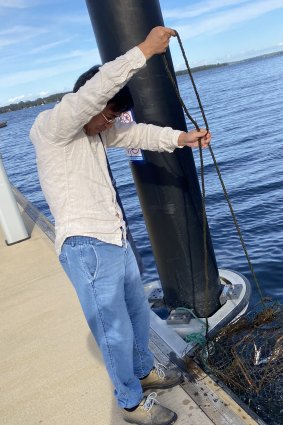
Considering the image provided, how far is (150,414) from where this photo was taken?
275 cm

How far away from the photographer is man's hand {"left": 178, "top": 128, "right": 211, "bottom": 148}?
2.74 metres

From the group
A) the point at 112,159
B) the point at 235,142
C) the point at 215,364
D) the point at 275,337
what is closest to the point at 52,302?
the point at 215,364

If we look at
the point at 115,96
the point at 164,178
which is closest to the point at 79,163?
the point at 115,96

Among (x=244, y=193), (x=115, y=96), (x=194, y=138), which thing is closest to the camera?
(x=115, y=96)

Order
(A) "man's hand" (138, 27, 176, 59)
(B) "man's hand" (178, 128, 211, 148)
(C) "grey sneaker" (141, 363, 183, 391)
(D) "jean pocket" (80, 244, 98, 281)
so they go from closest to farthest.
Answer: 1. (A) "man's hand" (138, 27, 176, 59)
2. (D) "jean pocket" (80, 244, 98, 281)
3. (B) "man's hand" (178, 128, 211, 148)
4. (C) "grey sneaker" (141, 363, 183, 391)

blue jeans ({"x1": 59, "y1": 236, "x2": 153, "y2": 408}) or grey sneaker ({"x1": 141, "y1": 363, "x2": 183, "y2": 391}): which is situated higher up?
blue jeans ({"x1": 59, "y1": 236, "x2": 153, "y2": 408})

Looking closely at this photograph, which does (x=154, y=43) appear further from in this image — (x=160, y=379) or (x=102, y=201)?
(x=160, y=379)

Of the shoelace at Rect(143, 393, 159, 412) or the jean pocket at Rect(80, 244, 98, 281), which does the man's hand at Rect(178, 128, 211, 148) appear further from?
the shoelace at Rect(143, 393, 159, 412)

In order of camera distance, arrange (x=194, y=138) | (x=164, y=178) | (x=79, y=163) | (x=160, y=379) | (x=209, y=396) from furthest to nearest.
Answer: (x=164, y=178), (x=160, y=379), (x=209, y=396), (x=194, y=138), (x=79, y=163)

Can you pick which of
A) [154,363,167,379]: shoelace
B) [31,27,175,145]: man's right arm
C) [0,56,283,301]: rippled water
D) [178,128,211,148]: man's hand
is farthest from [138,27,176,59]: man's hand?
[0,56,283,301]: rippled water

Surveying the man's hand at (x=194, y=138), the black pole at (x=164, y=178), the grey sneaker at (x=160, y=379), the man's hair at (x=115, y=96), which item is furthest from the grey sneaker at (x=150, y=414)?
the man's hair at (x=115, y=96)

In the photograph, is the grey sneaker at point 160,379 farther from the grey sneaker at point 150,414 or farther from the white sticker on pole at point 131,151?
the white sticker on pole at point 131,151

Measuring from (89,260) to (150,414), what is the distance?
44.1 inches

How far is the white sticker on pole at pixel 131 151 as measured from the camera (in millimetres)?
3582
